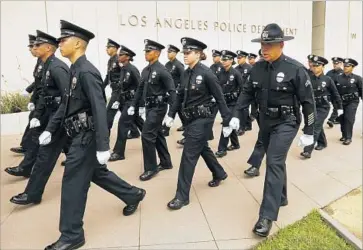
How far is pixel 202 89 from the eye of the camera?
4.40 m

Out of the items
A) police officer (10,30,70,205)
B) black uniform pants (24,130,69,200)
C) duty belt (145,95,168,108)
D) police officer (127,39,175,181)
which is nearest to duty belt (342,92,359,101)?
police officer (127,39,175,181)

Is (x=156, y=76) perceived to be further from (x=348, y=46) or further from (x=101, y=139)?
(x=348, y=46)

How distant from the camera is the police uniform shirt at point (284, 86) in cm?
365

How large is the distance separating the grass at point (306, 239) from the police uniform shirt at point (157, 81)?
2.60 metres

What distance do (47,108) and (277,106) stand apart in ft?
10.5

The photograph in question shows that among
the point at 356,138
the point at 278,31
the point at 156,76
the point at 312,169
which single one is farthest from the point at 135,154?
the point at 356,138

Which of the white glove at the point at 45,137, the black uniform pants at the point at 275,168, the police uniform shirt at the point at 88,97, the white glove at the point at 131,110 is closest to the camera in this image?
the police uniform shirt at the point at 88,97

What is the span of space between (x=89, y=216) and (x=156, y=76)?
2.38 metres

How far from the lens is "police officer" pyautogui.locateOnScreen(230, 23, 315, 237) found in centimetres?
359

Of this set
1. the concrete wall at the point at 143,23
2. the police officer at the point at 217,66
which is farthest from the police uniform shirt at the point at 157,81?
the concrete wall at the point at 143,23

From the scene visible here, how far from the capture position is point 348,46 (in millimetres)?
17094

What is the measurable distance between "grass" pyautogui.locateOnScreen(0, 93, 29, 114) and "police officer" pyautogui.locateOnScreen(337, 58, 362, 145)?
26.8 ft

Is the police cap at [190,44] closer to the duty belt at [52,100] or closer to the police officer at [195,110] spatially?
the police officer at [195,110]

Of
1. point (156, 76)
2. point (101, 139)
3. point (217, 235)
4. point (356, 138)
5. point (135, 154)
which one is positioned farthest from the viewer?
point (356, 138)
